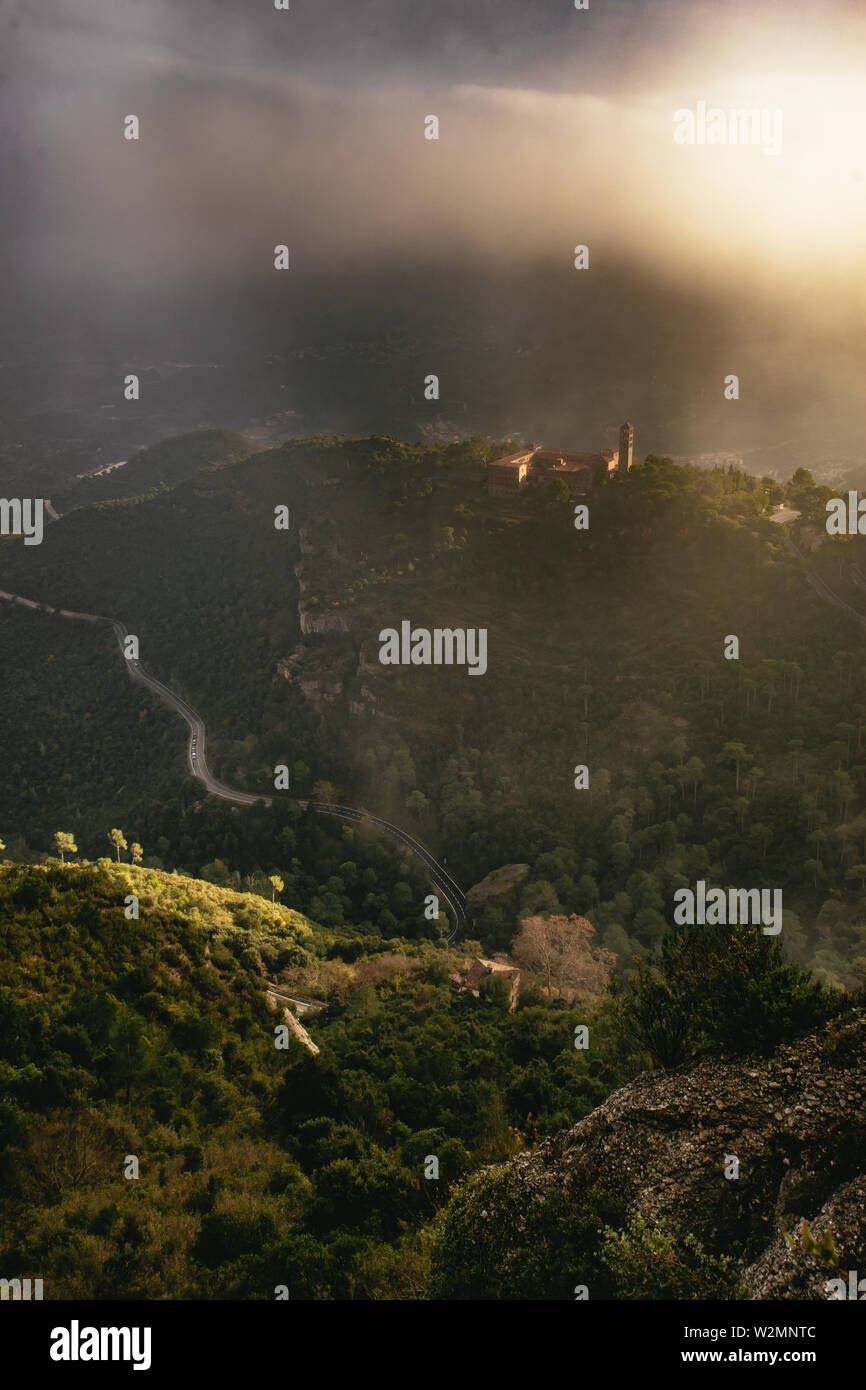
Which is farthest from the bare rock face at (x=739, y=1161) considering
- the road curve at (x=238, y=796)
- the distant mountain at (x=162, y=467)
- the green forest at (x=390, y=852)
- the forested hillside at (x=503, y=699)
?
the distant mountain at (x=162, y=467)

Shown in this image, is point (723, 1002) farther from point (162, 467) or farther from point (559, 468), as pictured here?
point (162, 467)

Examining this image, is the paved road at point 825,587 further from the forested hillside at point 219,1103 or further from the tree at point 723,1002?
the tree at point 723,1002

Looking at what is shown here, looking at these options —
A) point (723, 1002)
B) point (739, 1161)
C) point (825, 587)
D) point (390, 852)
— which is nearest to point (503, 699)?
point (390, 852)

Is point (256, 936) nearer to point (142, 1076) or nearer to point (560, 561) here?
point (142, 1076)

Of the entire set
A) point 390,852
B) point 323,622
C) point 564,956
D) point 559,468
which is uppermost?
point 559,468

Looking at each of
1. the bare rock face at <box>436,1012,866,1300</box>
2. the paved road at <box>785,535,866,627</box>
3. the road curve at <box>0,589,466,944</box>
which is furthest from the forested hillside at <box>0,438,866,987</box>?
the bare rock face at <box>436,1012,866,1300</box>

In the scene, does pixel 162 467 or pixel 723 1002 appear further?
pixel 162 467

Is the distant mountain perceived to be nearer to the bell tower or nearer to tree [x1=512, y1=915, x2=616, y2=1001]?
the bell tower
